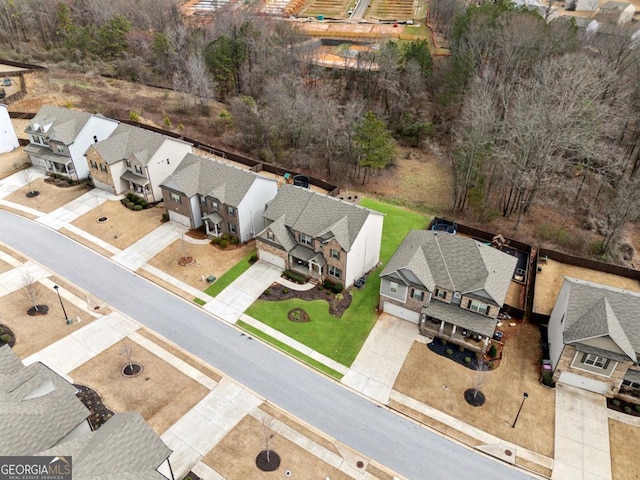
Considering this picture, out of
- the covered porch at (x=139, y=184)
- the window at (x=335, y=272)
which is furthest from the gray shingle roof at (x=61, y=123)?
the window at (x=335, y=272)

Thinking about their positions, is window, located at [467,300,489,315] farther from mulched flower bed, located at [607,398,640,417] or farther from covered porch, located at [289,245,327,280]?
covered porch, located at [289,245,327,280]

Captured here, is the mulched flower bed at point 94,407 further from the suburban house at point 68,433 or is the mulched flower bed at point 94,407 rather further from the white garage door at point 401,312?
the white garage door at point 401,312

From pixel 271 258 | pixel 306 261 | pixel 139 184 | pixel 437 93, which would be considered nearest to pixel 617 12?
pixel 437 93

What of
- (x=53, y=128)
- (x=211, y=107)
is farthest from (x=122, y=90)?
(x=53, y=128)

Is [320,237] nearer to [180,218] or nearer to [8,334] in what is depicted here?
[180,218]

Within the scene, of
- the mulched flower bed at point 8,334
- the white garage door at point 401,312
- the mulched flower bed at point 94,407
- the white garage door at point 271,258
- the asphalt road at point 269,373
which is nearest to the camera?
the asphalt road at point 269,373

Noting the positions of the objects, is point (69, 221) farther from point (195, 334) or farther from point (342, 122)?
point (342, 122)
